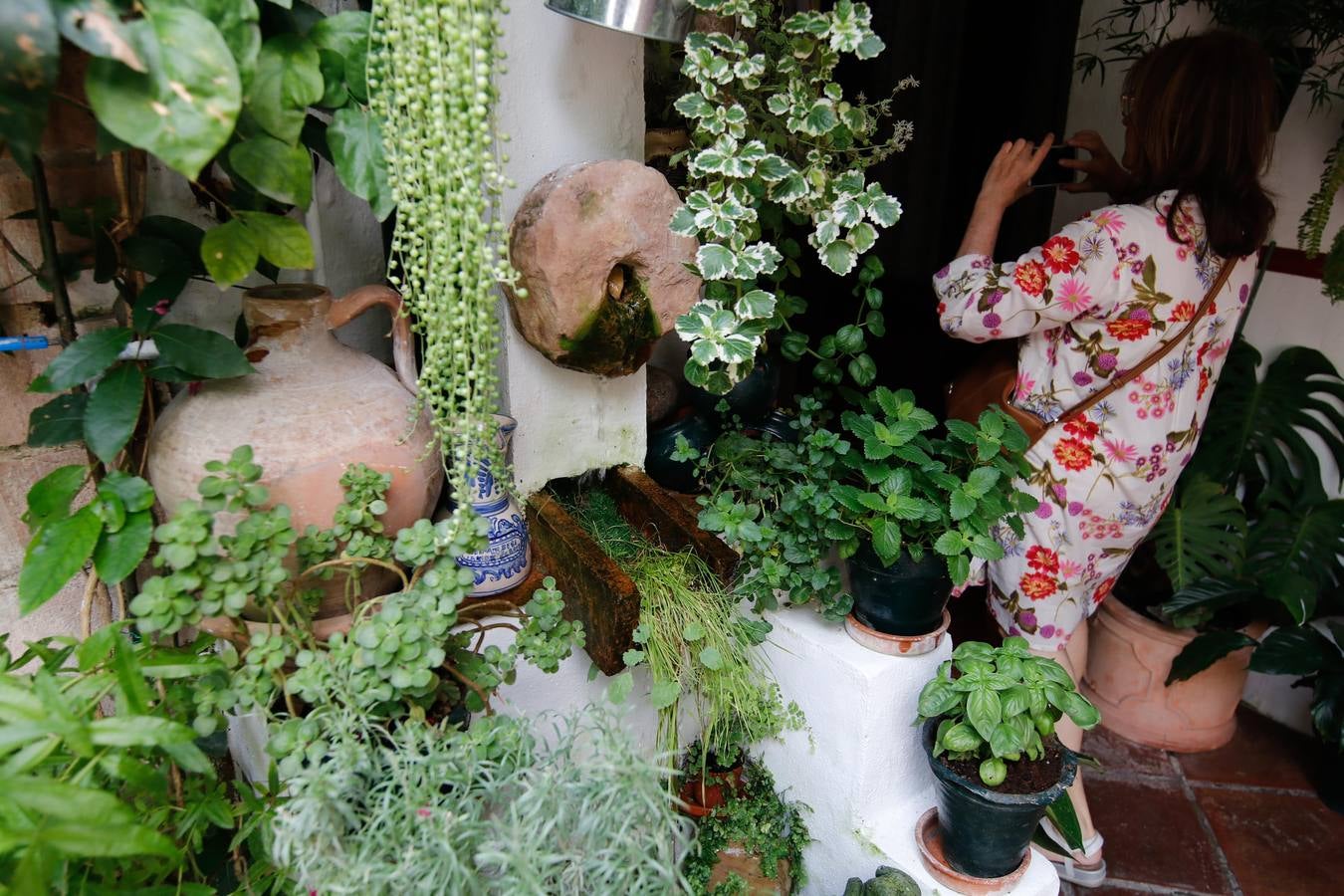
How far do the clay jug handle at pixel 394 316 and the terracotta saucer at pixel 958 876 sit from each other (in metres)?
1.15

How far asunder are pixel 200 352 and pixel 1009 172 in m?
1.59

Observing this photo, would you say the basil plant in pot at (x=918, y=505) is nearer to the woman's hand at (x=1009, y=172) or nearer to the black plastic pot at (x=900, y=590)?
the black plastic pot at (x=900, y=590)

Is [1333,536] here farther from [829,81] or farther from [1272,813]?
[829,81]

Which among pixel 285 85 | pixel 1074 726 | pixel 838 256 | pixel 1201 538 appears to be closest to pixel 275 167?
pixel 285 85

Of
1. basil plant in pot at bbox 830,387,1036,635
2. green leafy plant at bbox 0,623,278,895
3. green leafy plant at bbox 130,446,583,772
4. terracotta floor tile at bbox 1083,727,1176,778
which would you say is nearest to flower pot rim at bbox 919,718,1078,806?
basil plant in pot at bbox 830,387,1036,635

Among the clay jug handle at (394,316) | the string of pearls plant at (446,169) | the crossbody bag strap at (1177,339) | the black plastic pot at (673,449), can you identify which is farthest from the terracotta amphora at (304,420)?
the crossbody bag strap at (1177,339)

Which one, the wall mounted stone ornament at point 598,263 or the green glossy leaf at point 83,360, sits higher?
the wall mounted stone ornament at point 598,263

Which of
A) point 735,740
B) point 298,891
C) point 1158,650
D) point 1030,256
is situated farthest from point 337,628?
point 1158,650

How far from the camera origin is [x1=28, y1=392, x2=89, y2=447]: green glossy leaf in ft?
3.43

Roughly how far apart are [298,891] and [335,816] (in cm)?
11

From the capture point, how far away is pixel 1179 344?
69.6 inches

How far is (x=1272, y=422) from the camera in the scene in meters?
2.46

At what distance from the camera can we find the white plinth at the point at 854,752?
4.84 ft

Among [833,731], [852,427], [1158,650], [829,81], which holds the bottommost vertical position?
[1158,650]
